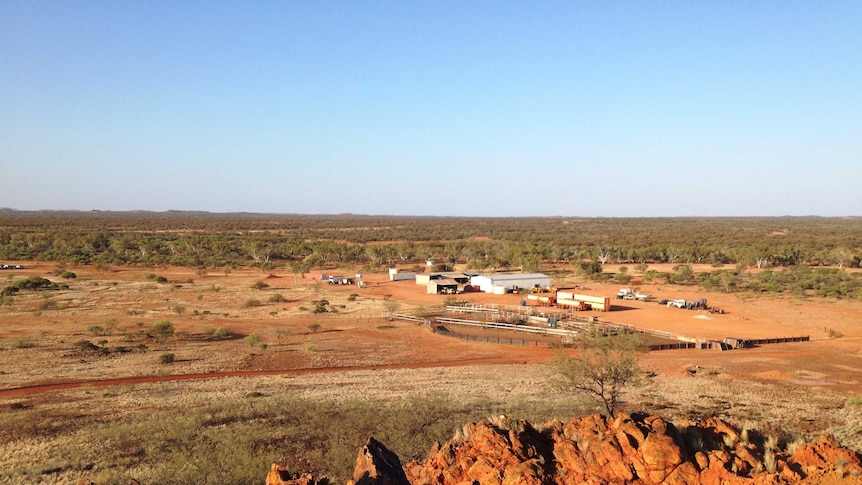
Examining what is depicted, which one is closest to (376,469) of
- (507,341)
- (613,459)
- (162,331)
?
(613,459)

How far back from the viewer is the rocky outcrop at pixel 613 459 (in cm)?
786

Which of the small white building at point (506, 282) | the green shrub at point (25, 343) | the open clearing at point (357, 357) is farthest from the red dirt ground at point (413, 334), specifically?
the small white building at point (506, 282)

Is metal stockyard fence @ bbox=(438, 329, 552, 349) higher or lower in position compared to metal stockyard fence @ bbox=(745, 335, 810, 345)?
lower

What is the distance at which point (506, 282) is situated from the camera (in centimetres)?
5816

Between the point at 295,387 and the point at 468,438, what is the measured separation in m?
14.9

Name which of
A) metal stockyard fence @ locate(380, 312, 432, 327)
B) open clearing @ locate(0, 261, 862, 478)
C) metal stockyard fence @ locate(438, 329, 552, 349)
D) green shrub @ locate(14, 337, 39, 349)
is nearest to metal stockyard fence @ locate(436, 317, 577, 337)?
metal stockyard fence @ locate(380, 312, 432, 327)

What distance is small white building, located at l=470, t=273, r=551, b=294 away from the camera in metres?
57.6

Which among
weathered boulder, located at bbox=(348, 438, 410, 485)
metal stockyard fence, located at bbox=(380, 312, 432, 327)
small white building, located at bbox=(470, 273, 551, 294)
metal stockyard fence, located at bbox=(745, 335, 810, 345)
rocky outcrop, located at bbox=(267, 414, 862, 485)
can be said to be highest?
rocky outcrop, located at bbox=(267, 414, 862, 485)

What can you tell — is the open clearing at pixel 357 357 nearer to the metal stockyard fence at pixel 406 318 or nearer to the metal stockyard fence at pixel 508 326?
the metal stockyard fence at pixel 406 318

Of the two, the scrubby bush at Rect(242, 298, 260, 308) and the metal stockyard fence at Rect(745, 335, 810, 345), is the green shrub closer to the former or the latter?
the scrubby bush at Rect(242, 298, 260, 308)

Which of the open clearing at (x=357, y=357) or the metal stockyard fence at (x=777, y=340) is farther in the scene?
the metal stockyard fence at (x=777, y=340)

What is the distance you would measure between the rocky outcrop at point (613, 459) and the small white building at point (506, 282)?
48.0 metres

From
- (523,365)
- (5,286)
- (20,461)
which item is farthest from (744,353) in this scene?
(5,286)

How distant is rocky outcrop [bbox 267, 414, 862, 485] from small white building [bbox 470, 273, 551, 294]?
48001 millimetres
